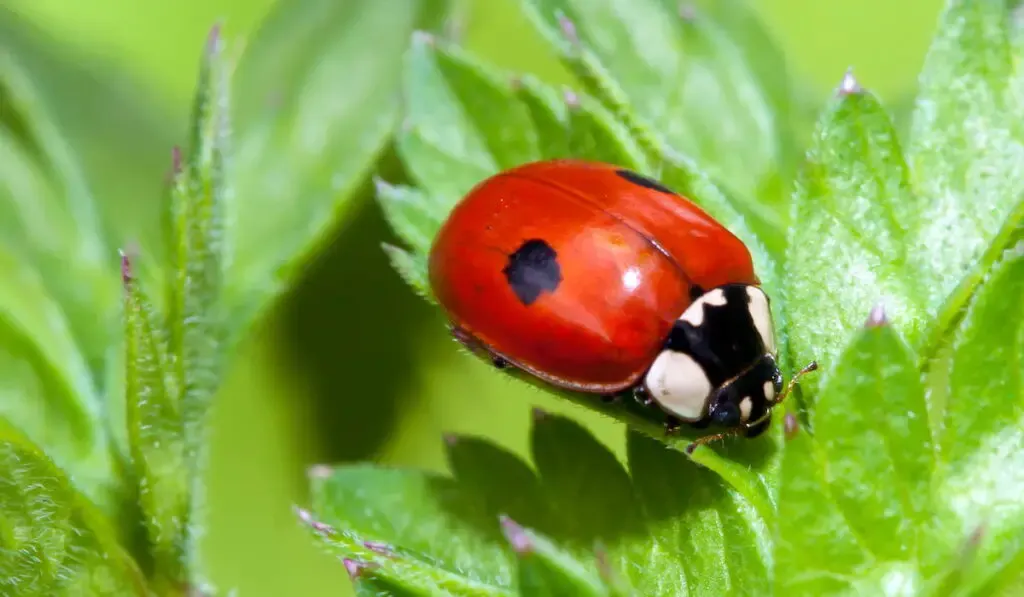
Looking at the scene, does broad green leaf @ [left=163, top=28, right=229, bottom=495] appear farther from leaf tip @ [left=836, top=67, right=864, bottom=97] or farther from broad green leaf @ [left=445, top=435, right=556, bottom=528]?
leaf tip @ [left=836, top=67, right=864, bottom=97]

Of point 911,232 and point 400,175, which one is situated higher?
point 400,175

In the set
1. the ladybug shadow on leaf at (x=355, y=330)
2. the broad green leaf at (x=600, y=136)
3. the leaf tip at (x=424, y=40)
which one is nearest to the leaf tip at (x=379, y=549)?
the broad green leaf at (x=600, y=136)

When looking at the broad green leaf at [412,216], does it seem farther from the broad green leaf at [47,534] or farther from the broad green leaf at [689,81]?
the broad green leaf at [47,534]

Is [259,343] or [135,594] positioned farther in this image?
[259,343]

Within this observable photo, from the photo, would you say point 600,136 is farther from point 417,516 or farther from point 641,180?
point 417,516

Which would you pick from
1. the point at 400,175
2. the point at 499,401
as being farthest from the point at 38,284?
the point at 499,401

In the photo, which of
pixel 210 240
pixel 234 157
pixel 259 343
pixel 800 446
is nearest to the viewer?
pixel 800 446

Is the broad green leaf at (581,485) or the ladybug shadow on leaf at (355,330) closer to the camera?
the broad green leaf at (581,485)

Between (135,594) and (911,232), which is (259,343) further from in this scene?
(911,232)
